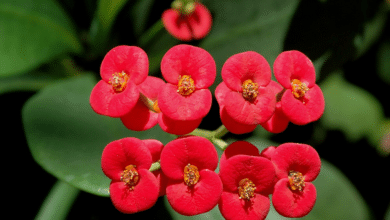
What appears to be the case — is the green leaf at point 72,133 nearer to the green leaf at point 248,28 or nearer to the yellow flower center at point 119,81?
the yellow flower center at point 119,81

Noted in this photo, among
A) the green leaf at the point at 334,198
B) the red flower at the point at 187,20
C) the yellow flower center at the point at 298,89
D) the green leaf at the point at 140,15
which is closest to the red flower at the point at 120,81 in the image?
the yellow flower center at the point at 298,89

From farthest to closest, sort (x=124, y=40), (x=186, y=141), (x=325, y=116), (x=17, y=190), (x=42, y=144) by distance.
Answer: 1. (x=325, y=116)
2. (x=124, y=40)
3. (x=17, y=190)
4. (x=42, y=144)
5. (x=186, y=141)

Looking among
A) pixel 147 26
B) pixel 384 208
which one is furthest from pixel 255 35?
pixel 384 208

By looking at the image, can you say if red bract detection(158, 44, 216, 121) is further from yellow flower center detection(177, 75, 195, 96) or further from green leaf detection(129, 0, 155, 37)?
green leaf detection(129, 0, 155, 37)

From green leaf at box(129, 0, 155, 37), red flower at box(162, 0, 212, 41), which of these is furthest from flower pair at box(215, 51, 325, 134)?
green leaf at box(129, 0, 155, 37)

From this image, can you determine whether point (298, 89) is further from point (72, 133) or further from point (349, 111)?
point (349, 111)

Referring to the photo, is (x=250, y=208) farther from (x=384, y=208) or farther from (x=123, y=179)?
(x=384, y=208)
